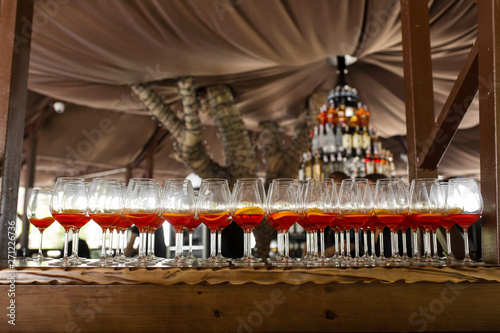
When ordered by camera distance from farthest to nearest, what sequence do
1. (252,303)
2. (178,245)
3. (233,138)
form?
(233,138), (178,245), (252,303)

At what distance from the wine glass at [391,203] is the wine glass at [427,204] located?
1.1 inches

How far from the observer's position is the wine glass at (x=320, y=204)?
1.34 m

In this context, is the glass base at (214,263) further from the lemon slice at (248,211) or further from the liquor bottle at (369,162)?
the liquor bottle at (369,162)

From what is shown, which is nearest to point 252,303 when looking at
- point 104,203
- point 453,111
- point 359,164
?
point 104,203

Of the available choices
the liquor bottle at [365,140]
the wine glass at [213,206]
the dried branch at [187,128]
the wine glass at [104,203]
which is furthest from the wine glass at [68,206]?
the liquor bottle at [365,140]

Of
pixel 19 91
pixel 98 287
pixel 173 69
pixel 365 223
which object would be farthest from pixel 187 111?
pixel 98 287

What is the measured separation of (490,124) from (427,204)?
300 millimetres

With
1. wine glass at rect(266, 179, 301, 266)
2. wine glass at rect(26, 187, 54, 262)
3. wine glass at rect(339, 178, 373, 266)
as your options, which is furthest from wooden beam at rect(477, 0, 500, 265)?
wine glass at rect(26, 187, 54, 262)

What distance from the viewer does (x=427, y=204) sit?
52.8 inches

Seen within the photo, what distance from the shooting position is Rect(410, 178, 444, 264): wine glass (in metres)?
1.33

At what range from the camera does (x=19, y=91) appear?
58.0 inches

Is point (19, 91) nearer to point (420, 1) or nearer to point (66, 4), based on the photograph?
point (66, 4)

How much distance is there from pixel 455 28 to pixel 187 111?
2.53 m

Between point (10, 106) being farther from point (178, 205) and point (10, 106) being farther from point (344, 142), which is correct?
point (344, 142)
